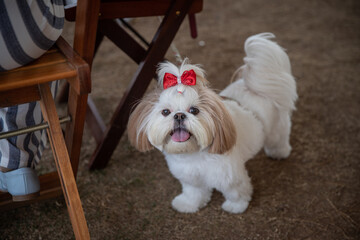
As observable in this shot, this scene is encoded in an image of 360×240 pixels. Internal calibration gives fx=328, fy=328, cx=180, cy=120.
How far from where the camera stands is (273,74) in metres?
1.58

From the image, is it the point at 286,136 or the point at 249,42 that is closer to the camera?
the point at 249,42

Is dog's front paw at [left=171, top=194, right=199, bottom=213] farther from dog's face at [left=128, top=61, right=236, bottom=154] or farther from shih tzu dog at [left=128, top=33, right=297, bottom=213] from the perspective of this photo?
dog's face at [left=128, top=61, right=236, bottom=154]

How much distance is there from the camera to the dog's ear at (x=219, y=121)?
125 centimetres

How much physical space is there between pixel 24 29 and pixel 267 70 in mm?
1072

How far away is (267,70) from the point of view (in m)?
1.58

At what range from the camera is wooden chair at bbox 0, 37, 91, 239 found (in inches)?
37.2

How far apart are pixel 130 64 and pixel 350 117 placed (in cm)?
187

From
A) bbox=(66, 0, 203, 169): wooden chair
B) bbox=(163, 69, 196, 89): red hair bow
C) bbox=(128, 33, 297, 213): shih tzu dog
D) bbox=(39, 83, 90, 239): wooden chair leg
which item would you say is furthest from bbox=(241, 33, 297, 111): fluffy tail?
bbox=(39, 83, 90, 239): wooden chair leg

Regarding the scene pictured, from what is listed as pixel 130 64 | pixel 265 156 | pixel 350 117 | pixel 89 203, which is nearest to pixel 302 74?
pixel 350 117

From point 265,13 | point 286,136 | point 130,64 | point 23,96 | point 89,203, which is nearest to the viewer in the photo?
point 23,96

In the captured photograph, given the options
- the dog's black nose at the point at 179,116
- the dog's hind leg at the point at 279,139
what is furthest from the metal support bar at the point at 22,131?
the dog's hind leg at the point at 279,139

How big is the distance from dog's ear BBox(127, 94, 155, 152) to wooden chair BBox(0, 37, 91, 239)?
0.69 ft

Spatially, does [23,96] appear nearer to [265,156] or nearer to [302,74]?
[265,156]

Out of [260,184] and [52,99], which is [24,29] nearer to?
[52,99]
